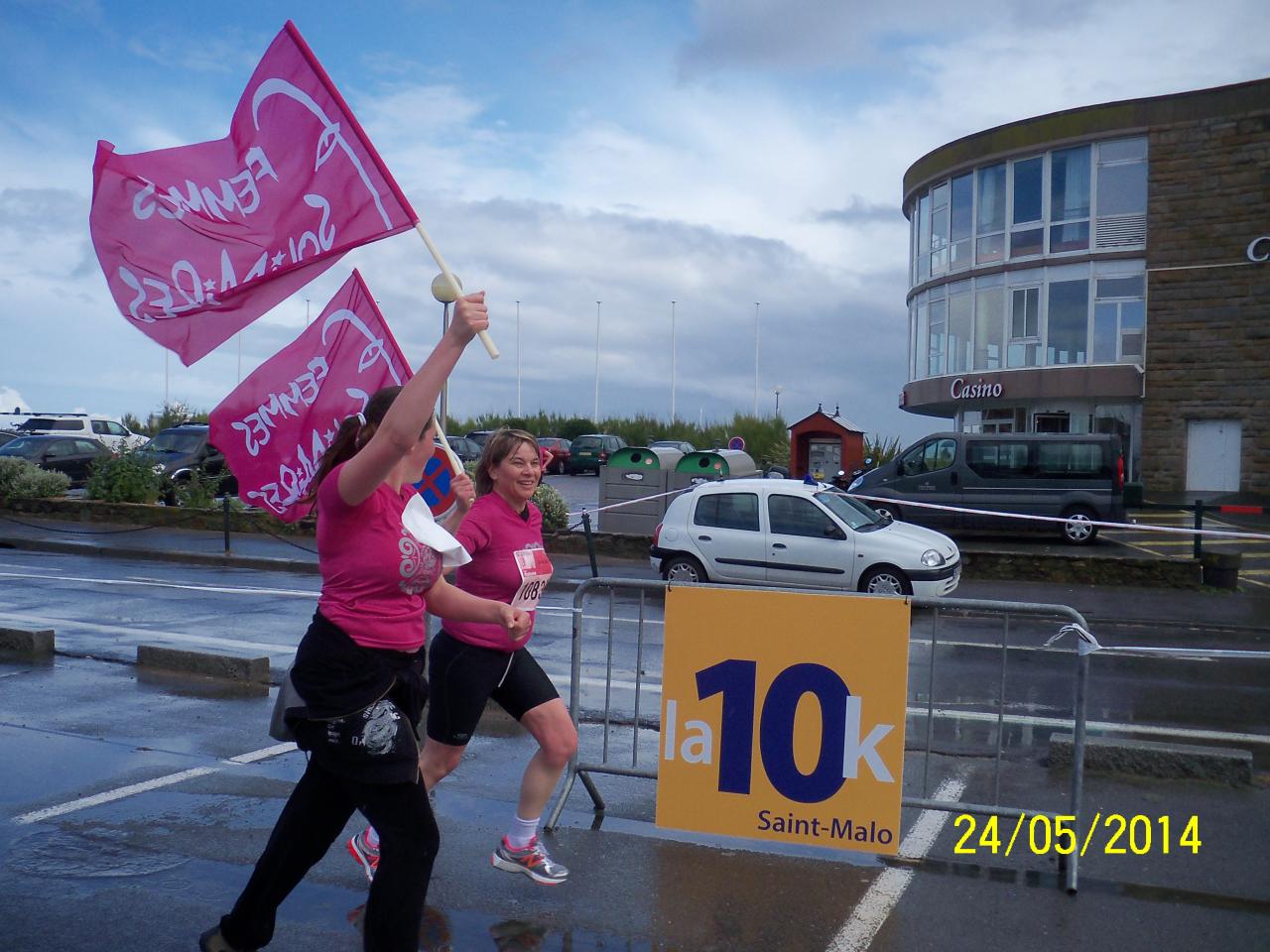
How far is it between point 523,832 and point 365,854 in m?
0.64

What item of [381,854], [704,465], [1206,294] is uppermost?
[1206,294]

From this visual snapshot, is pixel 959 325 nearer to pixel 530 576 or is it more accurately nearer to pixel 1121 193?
pixel 1121 193

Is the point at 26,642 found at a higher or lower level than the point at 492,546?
lower

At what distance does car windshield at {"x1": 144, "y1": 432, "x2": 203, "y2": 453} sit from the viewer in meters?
26.2

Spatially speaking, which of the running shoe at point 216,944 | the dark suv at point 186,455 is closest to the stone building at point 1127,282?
the dark suv at point 186,455

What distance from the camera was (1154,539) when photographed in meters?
21.9

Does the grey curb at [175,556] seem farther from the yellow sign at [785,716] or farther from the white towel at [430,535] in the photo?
the white towel at [430,535]

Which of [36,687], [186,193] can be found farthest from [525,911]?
[36,687]

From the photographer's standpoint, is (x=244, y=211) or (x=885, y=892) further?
(x=244, y=211)

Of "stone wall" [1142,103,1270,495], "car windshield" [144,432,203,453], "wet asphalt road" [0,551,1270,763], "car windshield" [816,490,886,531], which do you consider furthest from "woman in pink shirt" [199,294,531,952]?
"stone wall" [1142,103,1270,495]

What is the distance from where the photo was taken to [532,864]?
4531 mm

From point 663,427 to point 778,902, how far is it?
155 feet

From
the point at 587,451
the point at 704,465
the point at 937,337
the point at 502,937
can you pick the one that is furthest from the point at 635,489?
the point at 587,451

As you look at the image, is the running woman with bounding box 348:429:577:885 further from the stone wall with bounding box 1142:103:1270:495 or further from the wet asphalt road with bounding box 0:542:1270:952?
the stone wall with bounding box 1142:103:1270:495
